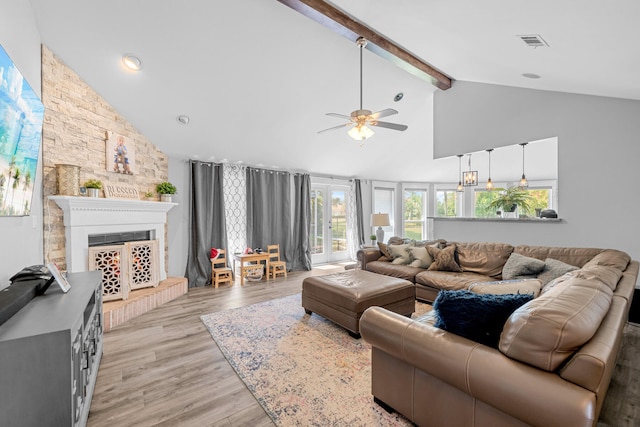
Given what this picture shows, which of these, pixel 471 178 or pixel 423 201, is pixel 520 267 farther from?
pixel 423 201

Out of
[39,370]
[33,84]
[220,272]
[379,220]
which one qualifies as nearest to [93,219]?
[33,84]

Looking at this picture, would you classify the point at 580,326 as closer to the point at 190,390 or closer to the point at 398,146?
the point at 190,390

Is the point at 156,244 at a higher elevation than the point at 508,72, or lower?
lower

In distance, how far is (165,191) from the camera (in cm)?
448

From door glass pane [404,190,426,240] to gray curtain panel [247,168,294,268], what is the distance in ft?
13.0

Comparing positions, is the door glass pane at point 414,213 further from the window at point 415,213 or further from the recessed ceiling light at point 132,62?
the recessed ceiling light at point 132,62

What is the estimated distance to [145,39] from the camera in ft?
9.78

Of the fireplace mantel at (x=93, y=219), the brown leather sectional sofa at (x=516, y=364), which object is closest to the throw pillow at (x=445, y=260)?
the brown leather sectional sofa at (x=516, y=364)

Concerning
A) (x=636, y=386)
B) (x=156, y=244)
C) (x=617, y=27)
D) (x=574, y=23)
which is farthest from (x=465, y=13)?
(x=156, y=244)

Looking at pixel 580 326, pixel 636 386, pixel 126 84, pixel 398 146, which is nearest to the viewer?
pixel 580 326

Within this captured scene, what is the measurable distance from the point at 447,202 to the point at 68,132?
8.67 metres

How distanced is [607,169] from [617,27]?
108 inches

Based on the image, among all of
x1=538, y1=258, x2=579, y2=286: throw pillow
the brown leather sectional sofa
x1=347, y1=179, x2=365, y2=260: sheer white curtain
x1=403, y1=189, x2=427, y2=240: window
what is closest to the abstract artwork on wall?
the brown leather sectional sofa

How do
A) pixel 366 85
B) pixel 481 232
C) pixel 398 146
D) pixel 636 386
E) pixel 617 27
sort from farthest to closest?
pixel 398 146 < pixel 481 232 < pixel 366 85 < pixel 636 386 < pixel 617 27
